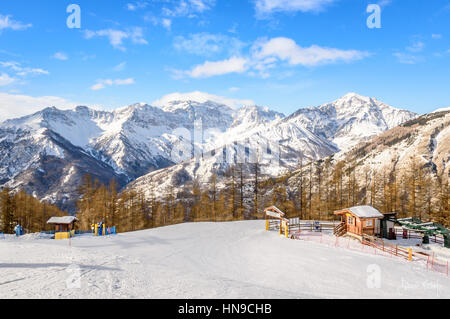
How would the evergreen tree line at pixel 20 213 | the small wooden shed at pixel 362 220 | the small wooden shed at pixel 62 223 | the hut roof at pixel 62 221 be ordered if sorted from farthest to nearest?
the evergreen tree line at pixel 20 213 < the small wooden shed at pixel 62 223 < the hut roof at pixel 62 221 < the small wooden shed at pixel 362 220

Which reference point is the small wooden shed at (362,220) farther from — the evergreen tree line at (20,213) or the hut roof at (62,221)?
the evergreen tree line at (20,213)

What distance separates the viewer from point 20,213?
242 feet

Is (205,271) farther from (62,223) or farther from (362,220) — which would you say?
(62,223)

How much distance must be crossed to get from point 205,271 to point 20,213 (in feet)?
248

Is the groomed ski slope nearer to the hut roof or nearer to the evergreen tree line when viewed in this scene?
the hut roof

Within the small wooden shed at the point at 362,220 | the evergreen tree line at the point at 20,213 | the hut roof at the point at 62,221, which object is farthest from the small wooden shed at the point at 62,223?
the small wooden shed at the point at 362,220

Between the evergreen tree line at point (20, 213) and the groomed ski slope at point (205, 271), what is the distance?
42.7 m

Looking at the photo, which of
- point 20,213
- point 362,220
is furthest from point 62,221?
point 362,220

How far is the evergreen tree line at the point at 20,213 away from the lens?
58312 millimetres

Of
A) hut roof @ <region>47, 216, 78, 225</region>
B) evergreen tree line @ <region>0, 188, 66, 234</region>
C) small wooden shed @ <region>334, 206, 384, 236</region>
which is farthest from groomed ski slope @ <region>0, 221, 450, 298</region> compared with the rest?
evergreen tree line @ <region>0, 188, 66, 234</region>

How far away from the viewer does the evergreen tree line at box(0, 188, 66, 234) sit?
58.3 meters
